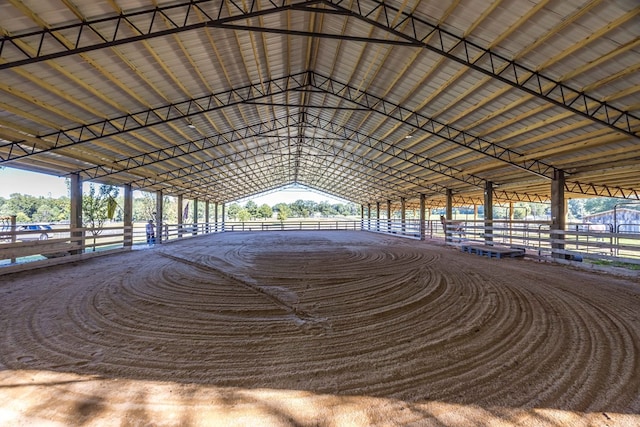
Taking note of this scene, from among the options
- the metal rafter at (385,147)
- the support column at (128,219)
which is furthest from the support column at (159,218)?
the metal rafter at (385,147)

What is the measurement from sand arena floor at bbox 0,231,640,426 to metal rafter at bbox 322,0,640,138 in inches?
174

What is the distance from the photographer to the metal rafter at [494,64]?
6.33m

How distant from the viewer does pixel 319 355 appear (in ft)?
9.50

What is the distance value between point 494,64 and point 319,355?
25.2 feet

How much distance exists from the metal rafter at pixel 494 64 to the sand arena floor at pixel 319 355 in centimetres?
443

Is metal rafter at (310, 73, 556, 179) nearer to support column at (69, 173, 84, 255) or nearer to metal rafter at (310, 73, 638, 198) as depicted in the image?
metal rafter at (310, 73, 638, 198)

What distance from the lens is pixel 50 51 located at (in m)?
5.66

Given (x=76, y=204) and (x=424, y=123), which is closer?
(x=424, y=123)

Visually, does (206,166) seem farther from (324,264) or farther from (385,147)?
(324,264)

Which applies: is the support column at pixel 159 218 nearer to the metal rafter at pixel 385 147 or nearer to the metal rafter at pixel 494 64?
the metal rafter at pixel 385 147

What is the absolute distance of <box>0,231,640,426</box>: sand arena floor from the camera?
2117 millimetres

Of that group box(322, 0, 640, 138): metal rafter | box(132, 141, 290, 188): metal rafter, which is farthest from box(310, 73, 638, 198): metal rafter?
box(132, 141, 290, 188): metal rafter

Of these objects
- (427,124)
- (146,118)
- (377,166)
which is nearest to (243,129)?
(146,118)

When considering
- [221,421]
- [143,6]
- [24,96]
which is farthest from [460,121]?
[24,96]
